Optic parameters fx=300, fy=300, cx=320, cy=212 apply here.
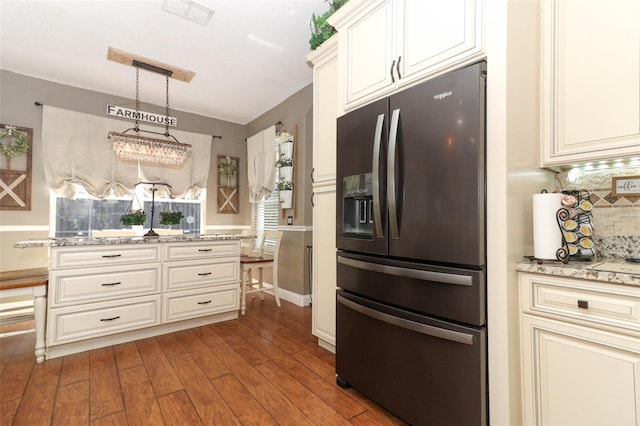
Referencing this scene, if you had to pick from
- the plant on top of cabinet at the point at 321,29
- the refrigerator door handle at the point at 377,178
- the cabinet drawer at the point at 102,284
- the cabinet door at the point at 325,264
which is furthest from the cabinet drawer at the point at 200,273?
the plant on top of cabinet at the point at 321,29

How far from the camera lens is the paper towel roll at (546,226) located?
142cm

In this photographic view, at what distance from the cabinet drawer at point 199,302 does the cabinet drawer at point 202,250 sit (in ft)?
1.14

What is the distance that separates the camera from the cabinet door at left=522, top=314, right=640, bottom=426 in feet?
3.61

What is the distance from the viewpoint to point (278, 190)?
4.43 meters

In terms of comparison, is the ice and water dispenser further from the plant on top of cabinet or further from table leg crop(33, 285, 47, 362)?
table leg crop(33, 285, 47, 362)

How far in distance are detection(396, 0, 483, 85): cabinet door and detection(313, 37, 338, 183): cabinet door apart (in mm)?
812

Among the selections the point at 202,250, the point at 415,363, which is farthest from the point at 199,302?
the point at 415,363

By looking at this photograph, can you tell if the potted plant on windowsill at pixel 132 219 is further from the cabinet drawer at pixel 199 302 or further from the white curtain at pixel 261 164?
the white curtain at pixel 261 164

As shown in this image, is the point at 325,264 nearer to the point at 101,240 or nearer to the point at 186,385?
the point at 186,385

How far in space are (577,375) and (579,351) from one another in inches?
3.8

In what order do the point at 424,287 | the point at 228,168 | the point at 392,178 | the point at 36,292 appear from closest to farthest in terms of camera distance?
the point at 424,287, the point at 392,178, the point at 36,292, the point at 228,168

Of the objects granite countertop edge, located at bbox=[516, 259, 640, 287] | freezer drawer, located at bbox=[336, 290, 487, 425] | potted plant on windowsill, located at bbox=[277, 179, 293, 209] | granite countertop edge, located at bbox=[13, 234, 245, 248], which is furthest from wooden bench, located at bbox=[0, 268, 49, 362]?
granite countertop edge, located at bbox=[516, 259, 640, 287]

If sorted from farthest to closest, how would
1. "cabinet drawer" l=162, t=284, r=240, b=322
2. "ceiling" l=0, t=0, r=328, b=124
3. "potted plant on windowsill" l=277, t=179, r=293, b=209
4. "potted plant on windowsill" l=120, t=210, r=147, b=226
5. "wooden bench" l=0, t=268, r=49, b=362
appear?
"potted plant on windowsill" l=277, t=179, r=293, b=209 < "potted plant on windowsill" l=120, t=210, r=147, b=226 < "cabinet drawer" l=162, t=284, r=240, b=322 < "ceiling" l=0, t=0, r=328, b=124 < "wooden bench" l=0, t=268, r=49, b=362

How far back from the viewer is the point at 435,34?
1.49 meters
